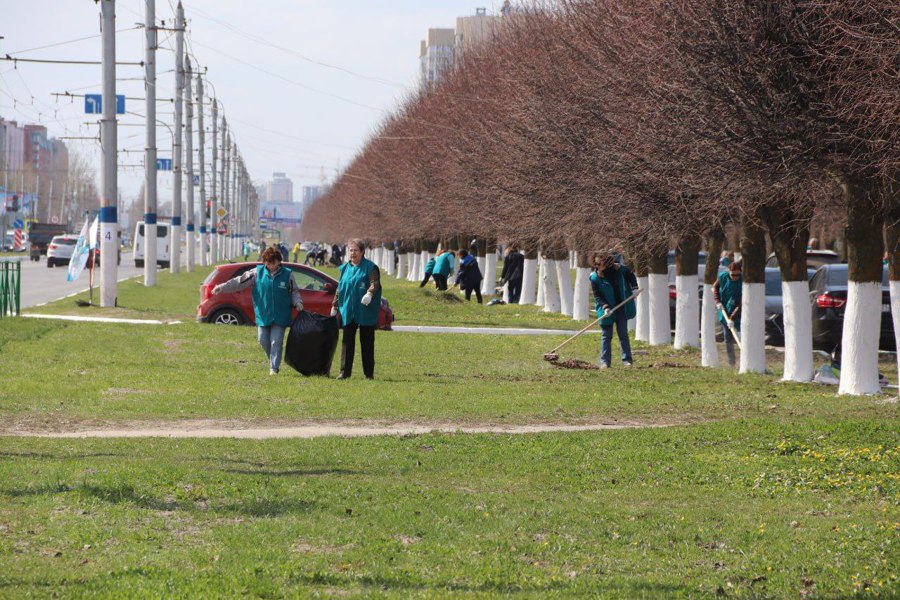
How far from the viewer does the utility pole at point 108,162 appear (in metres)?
30.4

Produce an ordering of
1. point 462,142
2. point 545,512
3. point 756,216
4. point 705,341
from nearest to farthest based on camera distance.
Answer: point 545,512 → point 756,216 → point 705,341 → point 462,142

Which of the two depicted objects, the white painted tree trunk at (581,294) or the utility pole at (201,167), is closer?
the white painted tree trunk at (581,294)

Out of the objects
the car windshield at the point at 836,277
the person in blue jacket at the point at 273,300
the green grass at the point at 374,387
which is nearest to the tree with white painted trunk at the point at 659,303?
the green grass at the point at 374,387

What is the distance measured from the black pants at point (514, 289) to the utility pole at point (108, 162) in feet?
52.0

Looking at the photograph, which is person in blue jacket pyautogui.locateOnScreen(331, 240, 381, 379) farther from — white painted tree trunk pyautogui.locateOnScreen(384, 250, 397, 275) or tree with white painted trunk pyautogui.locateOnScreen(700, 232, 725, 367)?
white painted tree trunk pyautogui.locateOnScreen(384, 250, 397, 275)

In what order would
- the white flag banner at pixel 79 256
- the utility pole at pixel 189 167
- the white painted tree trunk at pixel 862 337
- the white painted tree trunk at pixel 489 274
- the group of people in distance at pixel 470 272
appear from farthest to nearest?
the utility pole at pixel 189 167
the white painted tree trunk at pixel 489 274
the group of people in distance at pixel 470 272
the white flag banner at pixel 79 256
the white painted tree trunk at pixel 862 337

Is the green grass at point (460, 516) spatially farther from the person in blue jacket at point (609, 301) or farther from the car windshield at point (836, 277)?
the car windshield at point (836, 277)

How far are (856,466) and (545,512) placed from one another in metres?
3.04

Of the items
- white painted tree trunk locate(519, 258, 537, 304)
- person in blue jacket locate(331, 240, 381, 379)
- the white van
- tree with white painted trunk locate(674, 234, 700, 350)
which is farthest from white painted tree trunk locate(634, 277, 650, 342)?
the white van

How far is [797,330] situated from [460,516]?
1022cm

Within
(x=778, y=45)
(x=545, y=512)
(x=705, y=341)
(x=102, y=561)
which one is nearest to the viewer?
(x=102, y=561)

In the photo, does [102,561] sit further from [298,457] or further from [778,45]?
[778,45]

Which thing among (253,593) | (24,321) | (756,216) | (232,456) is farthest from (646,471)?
(24,321)

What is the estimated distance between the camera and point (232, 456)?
1088 centimetres
